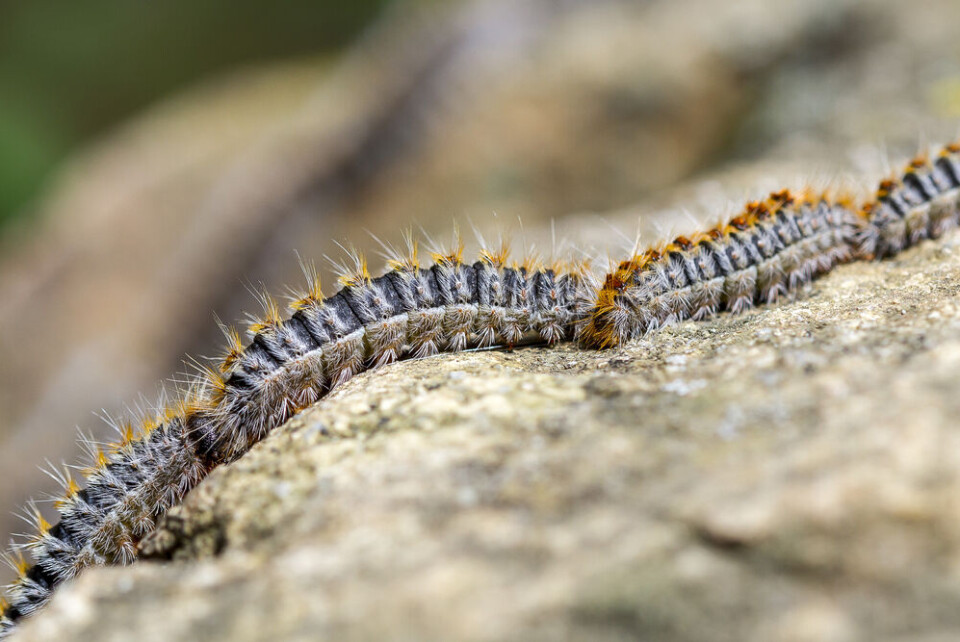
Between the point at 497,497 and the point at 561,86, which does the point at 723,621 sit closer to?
the point at 497,497

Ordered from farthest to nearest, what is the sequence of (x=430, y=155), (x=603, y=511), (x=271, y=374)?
(x=430, y=155) → (x=271, y=374) → (x=603, y=511)

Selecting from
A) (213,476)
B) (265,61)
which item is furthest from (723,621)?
(265,61)

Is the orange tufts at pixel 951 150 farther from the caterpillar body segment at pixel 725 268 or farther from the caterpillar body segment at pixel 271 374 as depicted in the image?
the caterpillar body segment at pixel 271 374

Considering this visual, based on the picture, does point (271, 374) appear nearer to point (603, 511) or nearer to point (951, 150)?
point (603, 511)

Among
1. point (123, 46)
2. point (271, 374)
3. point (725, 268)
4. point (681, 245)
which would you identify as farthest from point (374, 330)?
point (123, 46)

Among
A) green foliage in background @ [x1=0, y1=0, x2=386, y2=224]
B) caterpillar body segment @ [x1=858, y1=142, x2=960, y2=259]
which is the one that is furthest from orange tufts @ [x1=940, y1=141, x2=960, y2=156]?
green foliage in background @ [x1=0, y1=0, x2=386, y2=224]

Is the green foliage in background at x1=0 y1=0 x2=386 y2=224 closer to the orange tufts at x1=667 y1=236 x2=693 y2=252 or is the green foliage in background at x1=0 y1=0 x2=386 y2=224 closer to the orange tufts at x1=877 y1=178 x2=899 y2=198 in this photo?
the orange tufts at x1=877 y1=178 x2=899 y2=198
